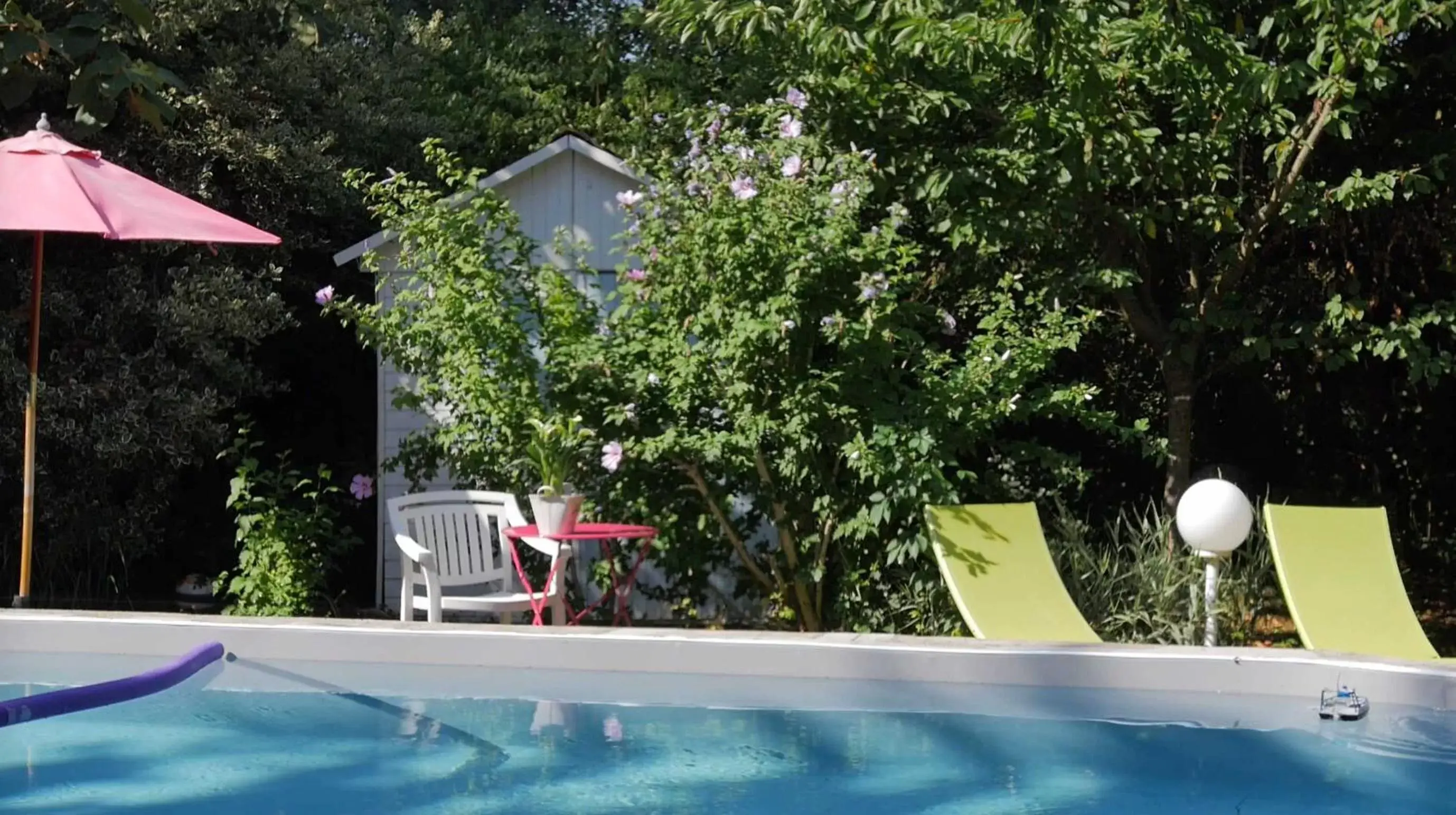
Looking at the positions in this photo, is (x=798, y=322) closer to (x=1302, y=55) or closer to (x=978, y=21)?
(x=978, y=21)

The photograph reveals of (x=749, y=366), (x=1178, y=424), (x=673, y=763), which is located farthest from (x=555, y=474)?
(x=1178, y=424)

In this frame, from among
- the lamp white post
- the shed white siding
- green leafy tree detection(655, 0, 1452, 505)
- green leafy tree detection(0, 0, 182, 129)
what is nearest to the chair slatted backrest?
the shed white siding

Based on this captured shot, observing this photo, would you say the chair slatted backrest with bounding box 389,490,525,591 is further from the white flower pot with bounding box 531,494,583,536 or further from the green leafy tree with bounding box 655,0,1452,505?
the green leafy tree with bounding box 655,0,1452,505

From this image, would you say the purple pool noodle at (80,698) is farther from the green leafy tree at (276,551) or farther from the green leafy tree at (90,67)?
the green leafy tree at (276,551)

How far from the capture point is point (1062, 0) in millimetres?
6461

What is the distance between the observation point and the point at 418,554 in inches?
262

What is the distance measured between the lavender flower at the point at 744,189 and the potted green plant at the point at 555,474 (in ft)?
4.13

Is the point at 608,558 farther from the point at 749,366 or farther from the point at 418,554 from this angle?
the point at 749,366

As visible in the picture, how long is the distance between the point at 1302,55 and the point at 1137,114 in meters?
0.88

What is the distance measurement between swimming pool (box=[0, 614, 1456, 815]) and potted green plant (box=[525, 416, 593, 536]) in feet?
3.29

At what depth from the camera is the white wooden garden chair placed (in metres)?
6.88

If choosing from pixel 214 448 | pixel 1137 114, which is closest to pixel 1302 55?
pixel 1137 114

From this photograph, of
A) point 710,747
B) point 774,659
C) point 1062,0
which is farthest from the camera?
point 1062,0

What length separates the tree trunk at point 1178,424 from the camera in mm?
7898
